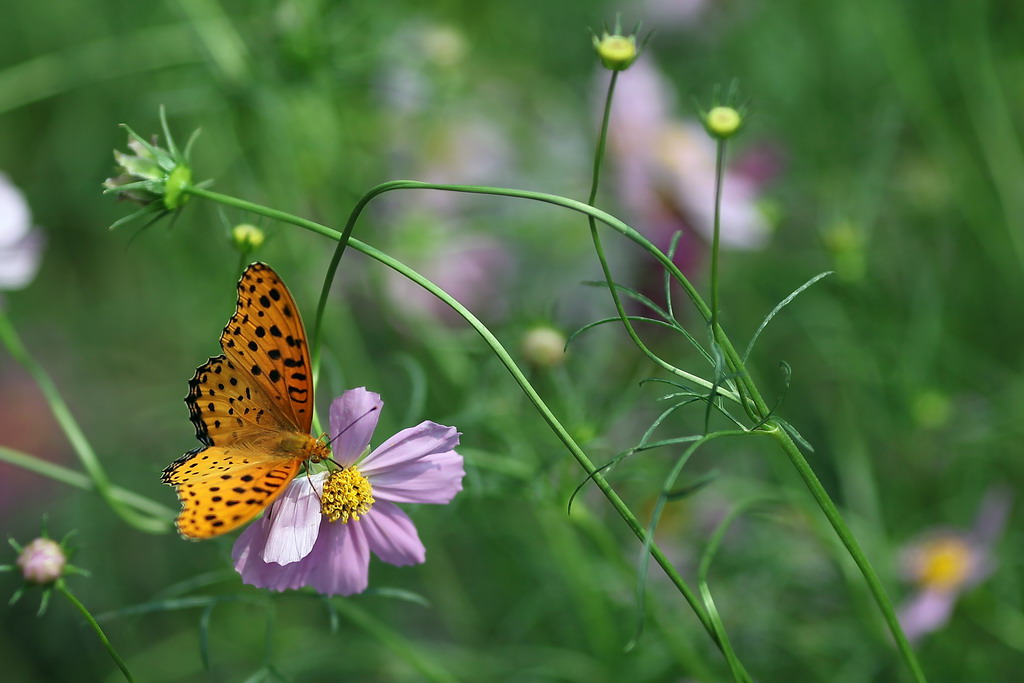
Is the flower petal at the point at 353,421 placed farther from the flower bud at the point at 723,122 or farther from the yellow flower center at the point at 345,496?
the flower bud at the point at 723,122

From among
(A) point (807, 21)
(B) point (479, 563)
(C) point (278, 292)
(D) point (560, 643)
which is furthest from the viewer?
(A) point (807, 21)

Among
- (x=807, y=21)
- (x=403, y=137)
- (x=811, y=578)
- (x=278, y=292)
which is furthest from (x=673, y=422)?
(x=278, y=292)

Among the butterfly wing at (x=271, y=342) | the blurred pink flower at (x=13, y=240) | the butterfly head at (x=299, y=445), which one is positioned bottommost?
the butterfly head at (x=299, y=445)

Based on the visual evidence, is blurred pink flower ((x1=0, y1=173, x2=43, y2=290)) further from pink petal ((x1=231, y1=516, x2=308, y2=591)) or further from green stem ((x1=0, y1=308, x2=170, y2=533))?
pink petal ((x1=231, y1=516, x2=308, y2=591))

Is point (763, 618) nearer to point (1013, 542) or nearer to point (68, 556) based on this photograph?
point (1013, 542)

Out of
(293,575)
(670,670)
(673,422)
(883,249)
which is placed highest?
(883,249)

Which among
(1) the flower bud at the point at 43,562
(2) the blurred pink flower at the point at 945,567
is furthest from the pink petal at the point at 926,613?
(1) the flower bud at the point at 43,562
